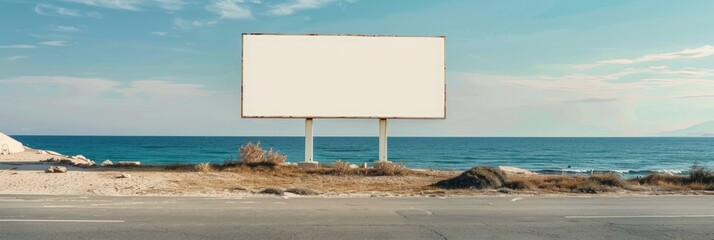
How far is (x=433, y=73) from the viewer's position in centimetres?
2747

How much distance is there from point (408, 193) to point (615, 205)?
240 inches

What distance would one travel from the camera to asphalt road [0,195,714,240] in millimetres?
10617

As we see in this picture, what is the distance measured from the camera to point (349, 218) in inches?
495

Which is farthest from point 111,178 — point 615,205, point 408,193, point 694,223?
point 694,223

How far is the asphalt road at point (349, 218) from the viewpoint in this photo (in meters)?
10.6

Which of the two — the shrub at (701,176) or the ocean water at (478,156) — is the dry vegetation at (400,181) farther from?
the ocean water at (478,156)

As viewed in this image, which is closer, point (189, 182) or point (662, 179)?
point (189, 182)

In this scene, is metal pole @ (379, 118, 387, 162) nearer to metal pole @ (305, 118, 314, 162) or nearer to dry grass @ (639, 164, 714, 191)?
metal pole @ (305, 118, 314, 162)

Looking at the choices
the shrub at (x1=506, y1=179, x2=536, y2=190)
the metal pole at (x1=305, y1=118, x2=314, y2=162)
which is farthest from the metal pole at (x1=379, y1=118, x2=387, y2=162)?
the shrub at (x1=506, y1=179, x2=536, y2=190)

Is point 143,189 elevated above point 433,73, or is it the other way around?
point 433,73

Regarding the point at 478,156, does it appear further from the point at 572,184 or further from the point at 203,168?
the point at 572,184

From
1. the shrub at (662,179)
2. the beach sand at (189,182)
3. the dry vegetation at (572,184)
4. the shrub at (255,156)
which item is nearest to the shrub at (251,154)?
the shrub at (255,156)

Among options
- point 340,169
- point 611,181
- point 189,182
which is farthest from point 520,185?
point 189,182

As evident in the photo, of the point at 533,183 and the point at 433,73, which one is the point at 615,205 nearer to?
the point at 533,183
